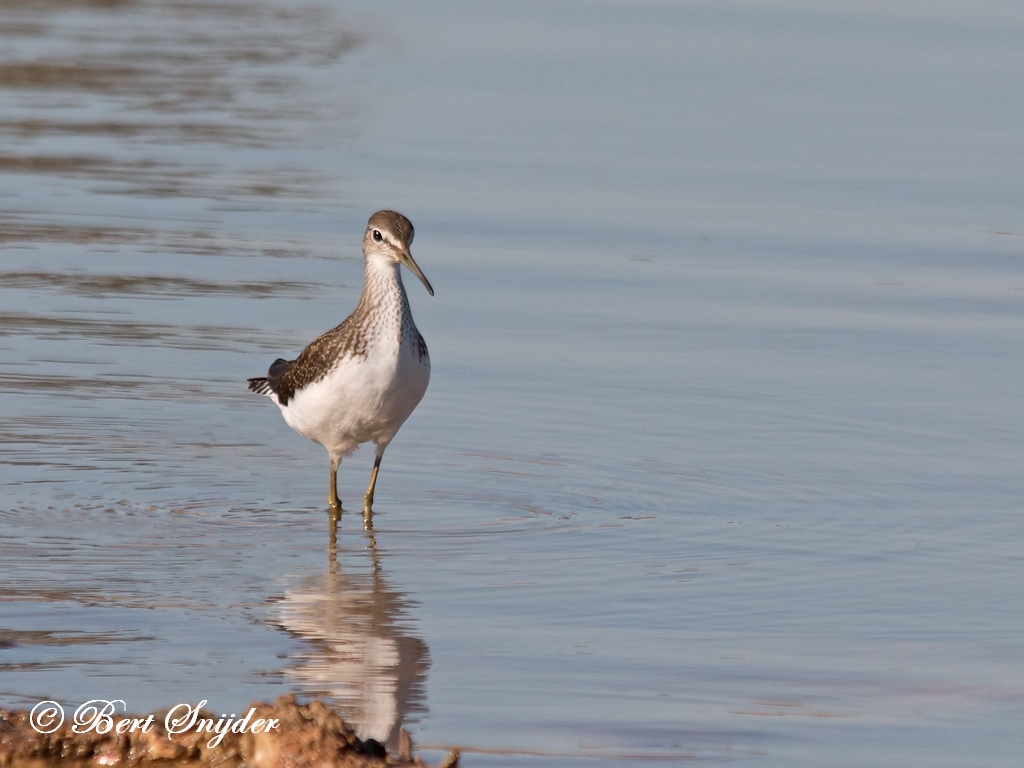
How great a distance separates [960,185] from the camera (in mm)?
13031

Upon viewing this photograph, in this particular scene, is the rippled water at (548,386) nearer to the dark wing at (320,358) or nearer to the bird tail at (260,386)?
the bird tail at (260,386)

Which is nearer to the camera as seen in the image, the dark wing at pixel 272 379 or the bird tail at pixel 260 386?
the dark wing at pixel 272 379

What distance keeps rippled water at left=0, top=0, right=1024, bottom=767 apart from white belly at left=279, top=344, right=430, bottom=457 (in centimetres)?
39

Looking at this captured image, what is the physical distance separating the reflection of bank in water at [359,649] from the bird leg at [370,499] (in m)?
0.58

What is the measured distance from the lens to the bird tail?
845 cm

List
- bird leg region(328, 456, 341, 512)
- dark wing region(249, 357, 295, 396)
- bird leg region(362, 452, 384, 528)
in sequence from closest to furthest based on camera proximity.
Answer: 1. bird leg region(362, 452, 384, 528)
2. bird leg region(328, 456, 341, 512)
3. dark wing region(249, 357, 295, 396)

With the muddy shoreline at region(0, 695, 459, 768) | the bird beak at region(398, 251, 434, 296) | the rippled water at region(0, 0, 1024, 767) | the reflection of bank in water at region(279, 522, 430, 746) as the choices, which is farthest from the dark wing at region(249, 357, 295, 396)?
the muddy shoreline at region(0, 695, 459, 768)

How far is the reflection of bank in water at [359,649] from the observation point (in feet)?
17.3

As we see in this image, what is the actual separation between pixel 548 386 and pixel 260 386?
1607 mm

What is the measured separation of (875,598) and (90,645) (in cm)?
275

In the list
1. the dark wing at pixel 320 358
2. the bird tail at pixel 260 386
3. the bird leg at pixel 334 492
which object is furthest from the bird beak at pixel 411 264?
the bird tail at pixel 260 386

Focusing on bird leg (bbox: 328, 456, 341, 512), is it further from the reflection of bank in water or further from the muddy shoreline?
the muddy shoreline

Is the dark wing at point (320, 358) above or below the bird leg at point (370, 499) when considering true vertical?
above

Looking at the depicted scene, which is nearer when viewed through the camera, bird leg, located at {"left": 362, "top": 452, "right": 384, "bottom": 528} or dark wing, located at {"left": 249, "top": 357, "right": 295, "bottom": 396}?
bird leg, located at {"left": 362, "top": 452, "right": 384, "bottom": 528}
